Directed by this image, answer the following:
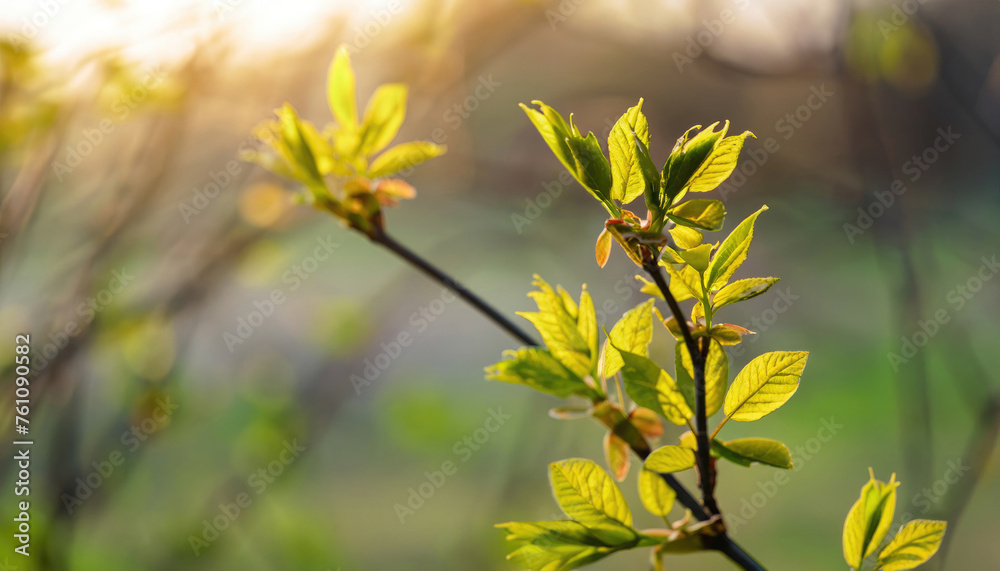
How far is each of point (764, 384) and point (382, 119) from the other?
0.24m

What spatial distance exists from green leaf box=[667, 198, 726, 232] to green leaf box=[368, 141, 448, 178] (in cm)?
16

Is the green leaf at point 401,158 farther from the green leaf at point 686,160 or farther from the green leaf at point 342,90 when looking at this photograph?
the green leaf at point 686,160

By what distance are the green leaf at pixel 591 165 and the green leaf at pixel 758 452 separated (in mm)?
→ 98

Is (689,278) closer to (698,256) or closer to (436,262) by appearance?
(698,256)

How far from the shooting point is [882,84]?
1062 mm

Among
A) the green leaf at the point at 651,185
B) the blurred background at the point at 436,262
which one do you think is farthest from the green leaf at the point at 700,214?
the blurred background at the point at 436,262

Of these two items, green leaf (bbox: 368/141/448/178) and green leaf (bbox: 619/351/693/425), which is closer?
green leaf (bbox: 619/351/693/425)

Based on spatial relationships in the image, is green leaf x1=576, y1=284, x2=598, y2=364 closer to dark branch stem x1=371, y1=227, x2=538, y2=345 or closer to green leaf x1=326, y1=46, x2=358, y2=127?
dark branch stem x1=371, y1=227, x2=538, y2=345

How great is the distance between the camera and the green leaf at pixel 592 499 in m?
0.22

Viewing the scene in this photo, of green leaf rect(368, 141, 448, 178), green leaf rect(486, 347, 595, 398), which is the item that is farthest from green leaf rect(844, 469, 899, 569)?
green leaf rect(368, 141, 448, 178)

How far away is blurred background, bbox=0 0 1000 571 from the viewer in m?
0.84

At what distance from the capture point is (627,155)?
20 cm

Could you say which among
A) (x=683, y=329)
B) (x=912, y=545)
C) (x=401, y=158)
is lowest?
(x=912, y=545)

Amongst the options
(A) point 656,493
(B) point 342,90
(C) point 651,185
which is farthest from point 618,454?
(B) point 342,90
